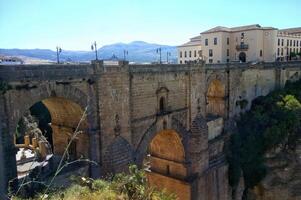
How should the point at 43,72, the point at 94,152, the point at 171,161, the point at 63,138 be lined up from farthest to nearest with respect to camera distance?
the point at 171,161 → the point at 63,138 → the point at 94,152 → the point at 43,72

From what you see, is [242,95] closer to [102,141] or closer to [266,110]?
[266,110]

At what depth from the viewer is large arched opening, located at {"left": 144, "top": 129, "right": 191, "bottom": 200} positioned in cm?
2058

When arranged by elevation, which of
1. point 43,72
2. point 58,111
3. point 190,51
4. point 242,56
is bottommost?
point 58,111

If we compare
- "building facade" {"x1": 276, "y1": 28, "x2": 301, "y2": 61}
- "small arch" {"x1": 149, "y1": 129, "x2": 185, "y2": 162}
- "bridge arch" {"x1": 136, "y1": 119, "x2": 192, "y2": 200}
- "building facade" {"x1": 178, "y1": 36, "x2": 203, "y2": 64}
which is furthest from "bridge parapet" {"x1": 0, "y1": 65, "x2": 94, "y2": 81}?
"building facade" {"x1": 276, "y1": 28, "x2": 301, "y2": 61}

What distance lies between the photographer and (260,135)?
87.0 feet

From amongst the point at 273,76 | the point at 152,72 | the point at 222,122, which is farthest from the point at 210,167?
the point at 273,76

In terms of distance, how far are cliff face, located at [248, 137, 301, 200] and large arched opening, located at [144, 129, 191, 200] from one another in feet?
27.6

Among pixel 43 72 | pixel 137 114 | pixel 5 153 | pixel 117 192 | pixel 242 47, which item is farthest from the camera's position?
pixel 242 47

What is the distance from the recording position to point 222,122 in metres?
25.8

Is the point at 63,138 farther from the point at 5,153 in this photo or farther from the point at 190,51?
the point at 190,51

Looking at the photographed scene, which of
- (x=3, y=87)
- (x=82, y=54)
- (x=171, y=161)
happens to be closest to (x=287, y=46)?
(x=171, y=161)

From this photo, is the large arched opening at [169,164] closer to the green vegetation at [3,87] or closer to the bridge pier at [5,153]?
the bridge pier at [5,153]

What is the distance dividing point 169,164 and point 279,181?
1050 cm

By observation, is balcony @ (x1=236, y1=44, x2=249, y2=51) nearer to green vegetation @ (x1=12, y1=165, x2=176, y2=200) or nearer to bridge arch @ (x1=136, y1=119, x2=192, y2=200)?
bridge arch @ (x1=136, y1=119, x2=192, y2=200)
